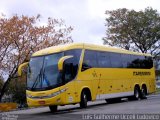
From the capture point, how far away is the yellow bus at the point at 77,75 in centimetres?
2056

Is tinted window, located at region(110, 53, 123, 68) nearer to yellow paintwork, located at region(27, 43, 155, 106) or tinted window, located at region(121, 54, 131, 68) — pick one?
yellow paintwork, located at region(27, 43, 155, 106)

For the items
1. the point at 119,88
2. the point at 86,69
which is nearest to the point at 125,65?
the point at 119,88

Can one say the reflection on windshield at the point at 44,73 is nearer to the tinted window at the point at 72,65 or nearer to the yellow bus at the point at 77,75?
the yellow bus at the point at 77,75

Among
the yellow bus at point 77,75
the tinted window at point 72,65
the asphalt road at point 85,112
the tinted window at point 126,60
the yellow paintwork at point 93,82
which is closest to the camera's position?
the asphalt road at point 85,112

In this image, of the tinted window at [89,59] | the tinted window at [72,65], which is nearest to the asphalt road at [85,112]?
the tinted window at [72,65]

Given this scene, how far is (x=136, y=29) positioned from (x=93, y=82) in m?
43.7

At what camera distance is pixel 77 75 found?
22.0m

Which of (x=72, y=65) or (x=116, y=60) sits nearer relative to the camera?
(x=72, y=65)

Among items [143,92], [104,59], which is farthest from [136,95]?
[104,59]

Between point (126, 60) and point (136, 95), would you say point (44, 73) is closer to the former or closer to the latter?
point (126, 60)

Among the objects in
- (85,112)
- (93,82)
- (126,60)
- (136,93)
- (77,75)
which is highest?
(126,60)

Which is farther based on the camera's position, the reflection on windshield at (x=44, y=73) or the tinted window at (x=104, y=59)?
the tinted window at (x=104, y=59)

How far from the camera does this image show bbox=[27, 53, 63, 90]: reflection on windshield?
20.6 m

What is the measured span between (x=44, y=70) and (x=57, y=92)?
134 cm
